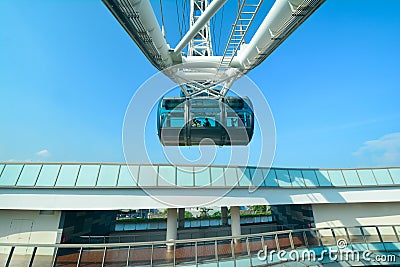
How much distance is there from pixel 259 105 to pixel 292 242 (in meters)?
5.42

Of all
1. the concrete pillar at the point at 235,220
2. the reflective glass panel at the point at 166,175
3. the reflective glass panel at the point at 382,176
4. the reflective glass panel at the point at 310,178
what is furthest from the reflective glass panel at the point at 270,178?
the reflective glass panel at the point at 382,176

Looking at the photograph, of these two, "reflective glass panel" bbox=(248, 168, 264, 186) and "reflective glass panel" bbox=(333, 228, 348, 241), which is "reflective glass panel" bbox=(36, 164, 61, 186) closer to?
"reflective glass panel" bbox=(248, 168, 264, 186)

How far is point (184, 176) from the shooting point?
41.9 ft

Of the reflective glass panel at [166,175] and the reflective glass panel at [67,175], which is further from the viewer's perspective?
the reflective glass panel at [166,175]

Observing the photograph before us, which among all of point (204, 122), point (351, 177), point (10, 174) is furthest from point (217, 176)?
point (10, 174)

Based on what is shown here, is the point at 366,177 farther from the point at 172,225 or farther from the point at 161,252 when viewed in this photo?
the point at 161,252

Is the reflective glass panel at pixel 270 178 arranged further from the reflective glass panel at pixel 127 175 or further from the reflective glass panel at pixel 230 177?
the reflective glass panel at pixel 127 175

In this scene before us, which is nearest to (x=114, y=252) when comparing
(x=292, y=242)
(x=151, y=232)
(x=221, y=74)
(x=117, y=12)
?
(x=292, y=242)

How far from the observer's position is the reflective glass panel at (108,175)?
1168 cm

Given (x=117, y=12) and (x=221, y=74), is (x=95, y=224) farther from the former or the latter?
(x=117, y=12)

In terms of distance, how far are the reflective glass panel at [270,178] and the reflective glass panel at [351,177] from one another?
19.0 ft

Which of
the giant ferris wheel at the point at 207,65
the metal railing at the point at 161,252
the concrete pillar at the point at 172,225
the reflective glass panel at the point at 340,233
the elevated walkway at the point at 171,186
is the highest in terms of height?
the giant ferris wheel at the point at 207,65

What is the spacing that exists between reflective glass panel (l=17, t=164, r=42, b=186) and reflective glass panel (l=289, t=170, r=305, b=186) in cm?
1668

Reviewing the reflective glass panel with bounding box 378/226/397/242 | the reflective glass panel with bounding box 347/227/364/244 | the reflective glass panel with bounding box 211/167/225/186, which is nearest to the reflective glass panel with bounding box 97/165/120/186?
the reflective glass panel with bounding box 211/167/225/186
